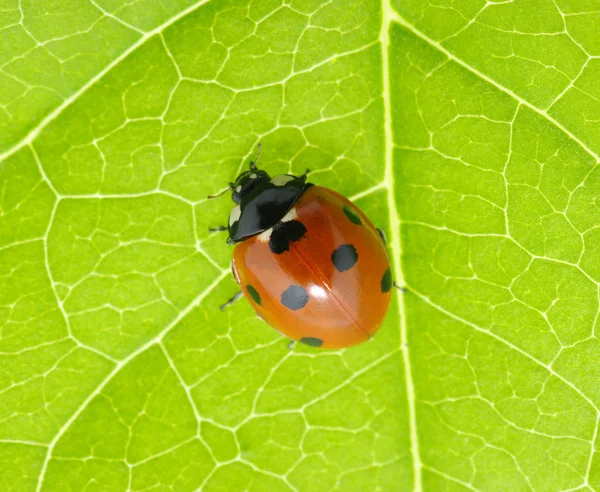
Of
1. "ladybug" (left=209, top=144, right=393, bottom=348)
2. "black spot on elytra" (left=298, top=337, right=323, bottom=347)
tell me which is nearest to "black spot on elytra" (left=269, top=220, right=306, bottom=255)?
"ladybug" (left=209, top=144, right=393, bottom=348)

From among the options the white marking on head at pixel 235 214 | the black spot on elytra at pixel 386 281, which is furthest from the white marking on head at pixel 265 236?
the black spot on elytra at pixel 386 281

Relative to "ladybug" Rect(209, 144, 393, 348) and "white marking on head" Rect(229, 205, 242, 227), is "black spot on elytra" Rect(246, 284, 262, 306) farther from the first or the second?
"white marking on head" Rect(229, 205, 242, 227)

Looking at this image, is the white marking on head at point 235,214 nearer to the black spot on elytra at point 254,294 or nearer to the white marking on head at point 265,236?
the white marking on head at point 265,236

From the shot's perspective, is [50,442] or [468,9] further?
[50,442]

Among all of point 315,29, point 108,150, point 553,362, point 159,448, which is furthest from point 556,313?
point 108,150

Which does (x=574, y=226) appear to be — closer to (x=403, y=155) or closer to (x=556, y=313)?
(x=556, y=313)

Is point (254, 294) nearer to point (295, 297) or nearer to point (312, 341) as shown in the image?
point (295, 297)

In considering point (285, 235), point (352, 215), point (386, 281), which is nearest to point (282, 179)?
point (285, 235)

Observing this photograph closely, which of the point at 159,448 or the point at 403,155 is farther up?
the point at 403,155
